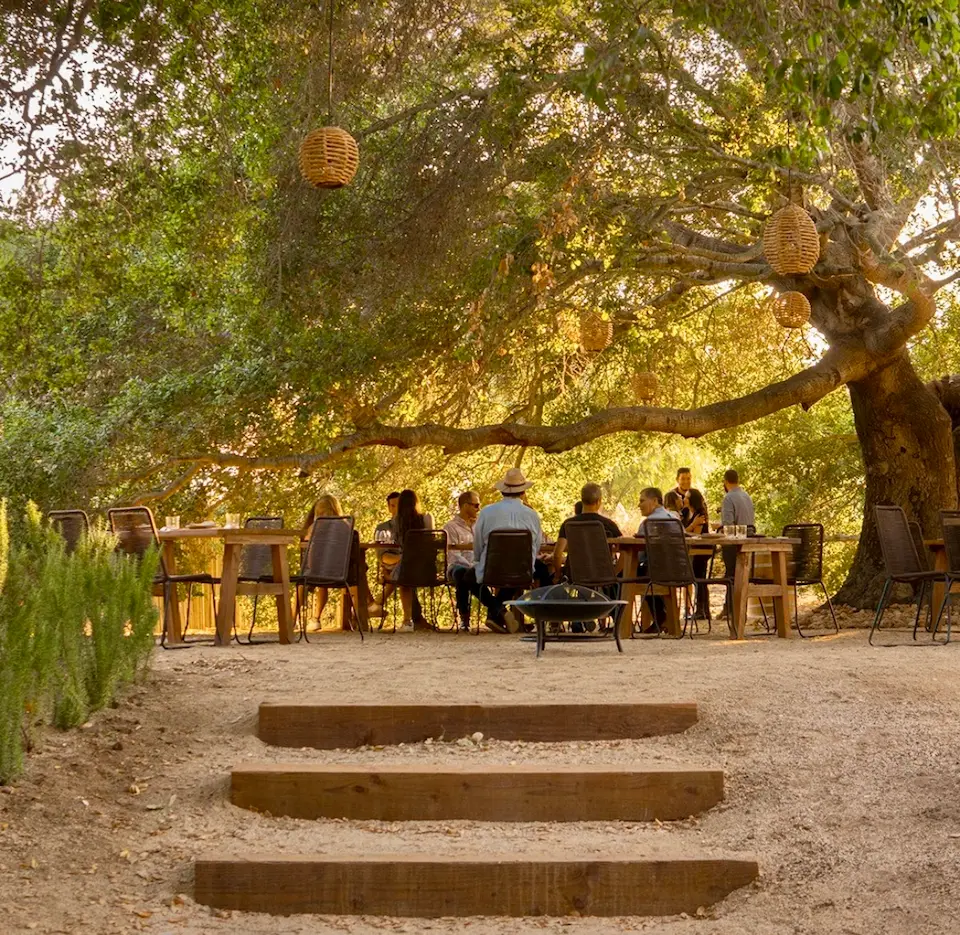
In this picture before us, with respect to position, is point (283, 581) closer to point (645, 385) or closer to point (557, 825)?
point (557, 825)

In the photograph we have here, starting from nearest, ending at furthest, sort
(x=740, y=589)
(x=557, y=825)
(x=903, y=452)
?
1. (x=557, y=825)
2. (x=740, y=589)
3. (x=903, y=452)

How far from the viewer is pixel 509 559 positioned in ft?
36.7

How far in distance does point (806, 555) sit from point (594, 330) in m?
2.89

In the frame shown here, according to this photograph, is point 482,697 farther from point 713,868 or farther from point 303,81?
point 303,81

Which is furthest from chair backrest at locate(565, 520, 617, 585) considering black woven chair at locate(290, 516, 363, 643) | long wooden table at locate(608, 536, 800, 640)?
black woven chair at locate(290, 516, 363, 643)

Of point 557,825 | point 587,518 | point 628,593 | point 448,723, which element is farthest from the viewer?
point 587,518

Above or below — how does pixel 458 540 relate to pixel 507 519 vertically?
below

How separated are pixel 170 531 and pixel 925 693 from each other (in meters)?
5.96

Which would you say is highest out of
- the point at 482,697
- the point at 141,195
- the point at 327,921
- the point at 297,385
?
the point at 141,195

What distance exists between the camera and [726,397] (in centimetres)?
1778

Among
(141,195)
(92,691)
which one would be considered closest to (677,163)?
(141,195)

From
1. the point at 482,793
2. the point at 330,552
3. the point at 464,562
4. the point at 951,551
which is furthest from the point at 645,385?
the point at 482,793

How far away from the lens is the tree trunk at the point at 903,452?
49.0 ft

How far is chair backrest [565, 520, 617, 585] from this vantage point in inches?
413
